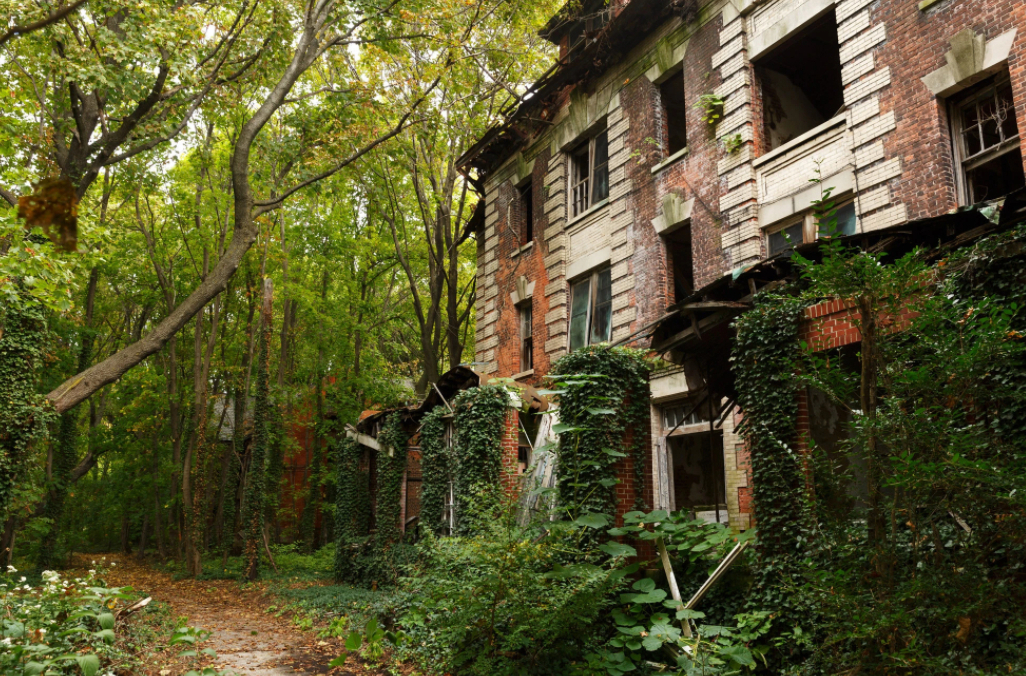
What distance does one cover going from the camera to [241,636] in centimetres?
1203

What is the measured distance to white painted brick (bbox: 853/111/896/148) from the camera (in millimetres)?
10219

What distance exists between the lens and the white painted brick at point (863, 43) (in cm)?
1055

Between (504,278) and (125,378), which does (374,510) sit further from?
(125,378)

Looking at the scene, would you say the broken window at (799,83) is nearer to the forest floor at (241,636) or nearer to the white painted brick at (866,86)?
the white painted brick at (866,86)

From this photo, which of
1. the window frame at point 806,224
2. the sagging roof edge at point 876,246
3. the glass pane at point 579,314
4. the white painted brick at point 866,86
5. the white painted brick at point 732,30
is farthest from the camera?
the glass pane at point 579,314

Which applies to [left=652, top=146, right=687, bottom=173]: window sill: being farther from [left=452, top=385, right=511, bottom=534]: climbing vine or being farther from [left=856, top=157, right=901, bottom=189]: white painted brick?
[left=452, top=385, right=511, bottom=534]: climbing vine

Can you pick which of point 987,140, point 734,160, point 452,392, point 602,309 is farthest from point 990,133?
point 452,392

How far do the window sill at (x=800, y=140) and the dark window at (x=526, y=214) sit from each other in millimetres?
7773

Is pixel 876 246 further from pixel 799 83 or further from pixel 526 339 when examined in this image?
pixel 526 339

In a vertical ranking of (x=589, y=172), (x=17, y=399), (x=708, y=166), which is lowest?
(x=17, y=399)

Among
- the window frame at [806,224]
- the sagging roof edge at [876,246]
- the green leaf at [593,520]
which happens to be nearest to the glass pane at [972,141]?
the window frame at [806,224]

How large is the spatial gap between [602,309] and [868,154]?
6.56 m

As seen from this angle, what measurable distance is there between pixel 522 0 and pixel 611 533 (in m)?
13.6

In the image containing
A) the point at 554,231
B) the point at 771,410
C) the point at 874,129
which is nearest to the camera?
the point at 771,410
